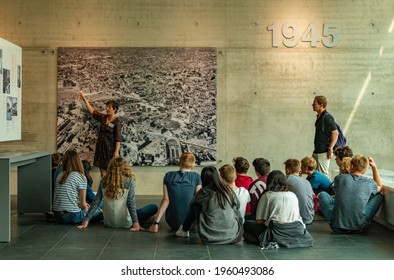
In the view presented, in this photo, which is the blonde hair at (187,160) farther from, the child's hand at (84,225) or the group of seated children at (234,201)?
the child's hand at (84,225)

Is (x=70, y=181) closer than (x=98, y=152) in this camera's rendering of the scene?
Yes

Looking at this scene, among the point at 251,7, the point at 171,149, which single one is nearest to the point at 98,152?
the point at 171,149

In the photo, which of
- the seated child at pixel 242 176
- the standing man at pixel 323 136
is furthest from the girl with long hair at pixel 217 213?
the standing man at pixel 323 136

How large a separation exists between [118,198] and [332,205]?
253 cm

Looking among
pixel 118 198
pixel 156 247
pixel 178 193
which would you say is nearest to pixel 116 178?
pixel 118 198

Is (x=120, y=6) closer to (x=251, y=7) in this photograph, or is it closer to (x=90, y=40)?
(x=90, y=40)

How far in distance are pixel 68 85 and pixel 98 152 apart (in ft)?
4.17

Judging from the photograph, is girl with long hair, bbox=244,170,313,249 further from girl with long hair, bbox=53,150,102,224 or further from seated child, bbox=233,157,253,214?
girl with long hair, bbox=53,150,102,224

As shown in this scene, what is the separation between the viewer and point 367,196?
23.5ft

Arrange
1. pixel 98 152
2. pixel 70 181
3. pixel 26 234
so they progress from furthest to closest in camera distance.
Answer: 1. pixel 98 152
2. pixel 70 181
3. pixel 26 234

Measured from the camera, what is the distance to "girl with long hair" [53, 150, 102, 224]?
7723 millimetres

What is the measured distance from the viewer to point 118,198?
24.0 feet

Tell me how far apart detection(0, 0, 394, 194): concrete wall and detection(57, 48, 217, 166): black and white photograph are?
0.55 feet

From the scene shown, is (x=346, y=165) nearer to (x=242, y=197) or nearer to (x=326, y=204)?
(x=326, y=204)
